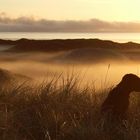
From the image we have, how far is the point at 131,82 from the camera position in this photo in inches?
273

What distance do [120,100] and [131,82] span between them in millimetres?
270

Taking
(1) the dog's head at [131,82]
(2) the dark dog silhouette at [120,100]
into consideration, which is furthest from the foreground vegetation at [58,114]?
(1) the dog's head at [131,82]

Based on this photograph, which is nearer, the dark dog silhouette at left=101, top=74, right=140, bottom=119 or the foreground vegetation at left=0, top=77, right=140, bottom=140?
the foreground vegetation at left=0, top=77, right=140, bottom=140

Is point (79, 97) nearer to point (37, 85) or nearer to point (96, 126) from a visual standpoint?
point (37, 85)

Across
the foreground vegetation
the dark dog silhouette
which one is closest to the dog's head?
the dark dog silhouette

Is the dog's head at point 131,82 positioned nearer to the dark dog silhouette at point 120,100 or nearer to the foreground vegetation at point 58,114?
the dark dog silhouette at point 120,100

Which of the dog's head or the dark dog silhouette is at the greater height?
the dog's head

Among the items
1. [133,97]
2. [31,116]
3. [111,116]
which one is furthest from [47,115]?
[133,97]

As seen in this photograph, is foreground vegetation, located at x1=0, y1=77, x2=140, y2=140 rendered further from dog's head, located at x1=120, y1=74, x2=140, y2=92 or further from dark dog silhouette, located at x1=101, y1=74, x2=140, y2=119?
dog's head, located at x1=120, y1=74, x2=140, y2=92

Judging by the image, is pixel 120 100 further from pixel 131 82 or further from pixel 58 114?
pixel 58 114

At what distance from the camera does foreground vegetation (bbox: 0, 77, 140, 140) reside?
6.53 m

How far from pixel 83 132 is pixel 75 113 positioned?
89 cm

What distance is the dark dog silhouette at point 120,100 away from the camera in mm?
6980

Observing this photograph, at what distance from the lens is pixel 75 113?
7.32m
